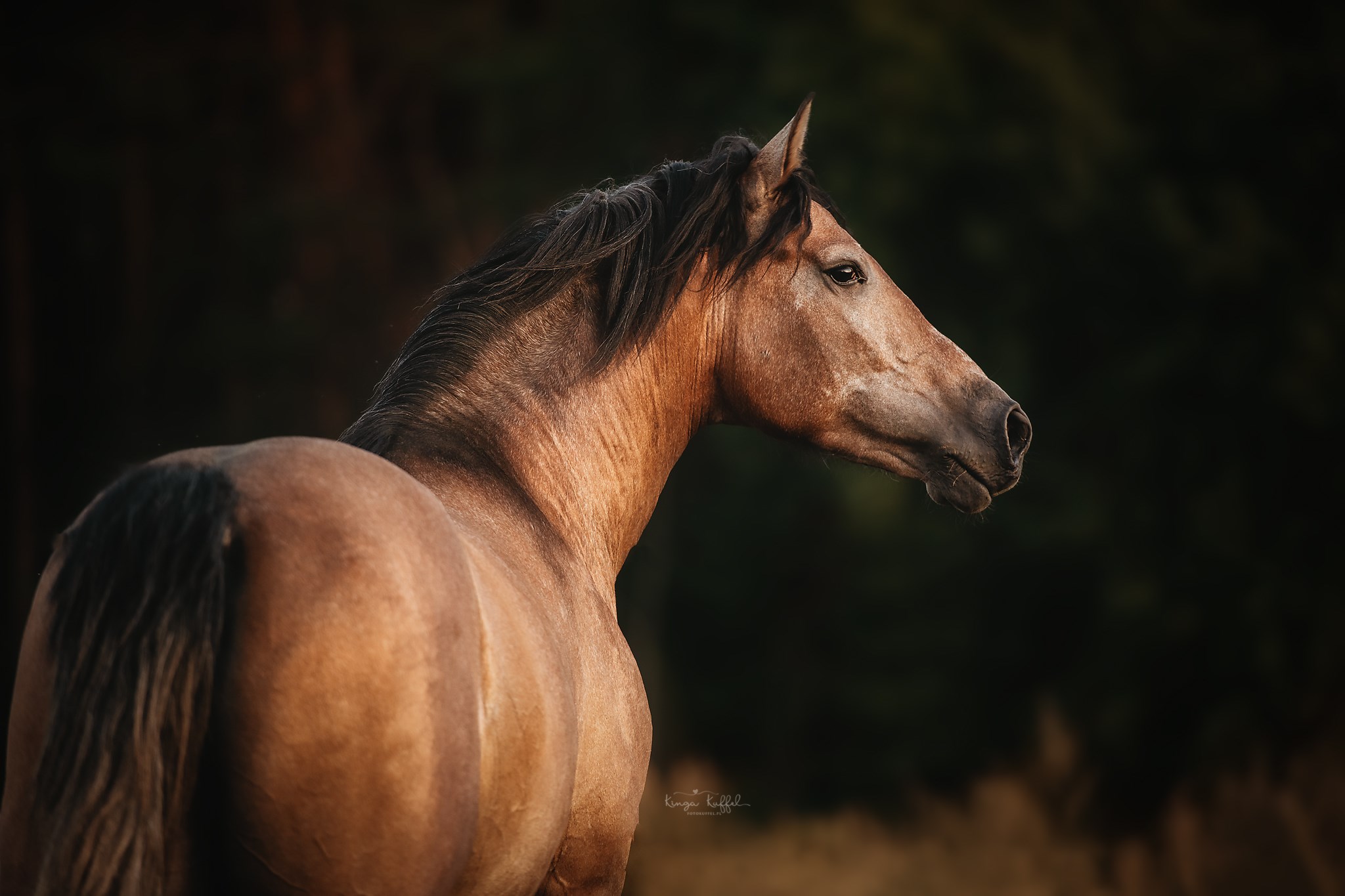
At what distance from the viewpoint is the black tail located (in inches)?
66.1

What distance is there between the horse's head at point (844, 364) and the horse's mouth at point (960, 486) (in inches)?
0.5

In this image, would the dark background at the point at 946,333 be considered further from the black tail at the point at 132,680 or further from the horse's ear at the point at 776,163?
the black tail at the point at 132,680

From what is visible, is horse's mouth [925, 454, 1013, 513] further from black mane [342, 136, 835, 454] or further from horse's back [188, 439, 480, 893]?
horse's back [188, 439, 480, 893]

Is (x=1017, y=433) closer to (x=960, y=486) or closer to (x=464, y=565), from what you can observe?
(x=960, y=486)

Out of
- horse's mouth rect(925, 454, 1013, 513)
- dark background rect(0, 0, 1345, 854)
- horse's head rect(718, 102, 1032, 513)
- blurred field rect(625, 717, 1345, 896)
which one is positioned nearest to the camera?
horse's head rect(718, 102, 1032, 513)

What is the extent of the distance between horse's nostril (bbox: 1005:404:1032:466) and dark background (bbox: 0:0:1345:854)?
5.81 metres

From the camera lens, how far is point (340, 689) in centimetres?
176

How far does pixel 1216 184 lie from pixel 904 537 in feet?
15.3

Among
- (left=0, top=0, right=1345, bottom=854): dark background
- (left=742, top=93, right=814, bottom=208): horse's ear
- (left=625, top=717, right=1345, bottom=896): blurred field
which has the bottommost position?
(left=625, top=717, right=1345, bottom=896): blurred field

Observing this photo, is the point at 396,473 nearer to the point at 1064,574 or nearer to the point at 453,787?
the point at 453,787

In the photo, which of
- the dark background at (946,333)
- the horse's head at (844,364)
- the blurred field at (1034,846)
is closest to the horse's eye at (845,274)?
the horse's head at (844,364)

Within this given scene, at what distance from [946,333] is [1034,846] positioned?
514 centimetres

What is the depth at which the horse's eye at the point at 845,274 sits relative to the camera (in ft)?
11.0

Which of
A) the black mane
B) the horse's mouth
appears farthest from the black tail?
the horse's mouth
